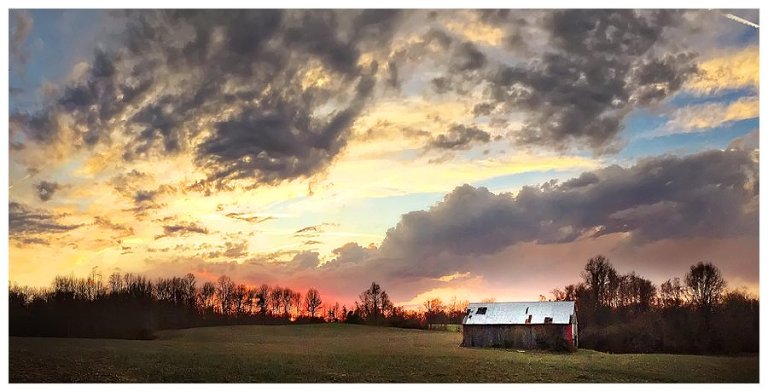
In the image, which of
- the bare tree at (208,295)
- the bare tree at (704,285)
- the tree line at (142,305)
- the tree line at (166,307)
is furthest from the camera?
the bare tree at (208,295)

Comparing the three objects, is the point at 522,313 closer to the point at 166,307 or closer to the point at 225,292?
the point at 225,292

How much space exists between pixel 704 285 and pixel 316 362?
45.9ft

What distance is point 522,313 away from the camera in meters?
30.3

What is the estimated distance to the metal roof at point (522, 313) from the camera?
28812 millimetres

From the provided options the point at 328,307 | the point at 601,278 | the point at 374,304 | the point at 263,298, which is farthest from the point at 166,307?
the point at 601,278

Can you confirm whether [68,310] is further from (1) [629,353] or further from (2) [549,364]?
(1) [629,353]

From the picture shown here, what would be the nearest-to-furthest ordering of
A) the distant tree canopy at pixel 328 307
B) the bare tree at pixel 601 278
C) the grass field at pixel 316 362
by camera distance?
the grass field at pixel 316 362, the distant tree canopy at pixel 328 307, the bare tree at pixel 601 278

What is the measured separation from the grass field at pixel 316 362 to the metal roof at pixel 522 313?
3.28m

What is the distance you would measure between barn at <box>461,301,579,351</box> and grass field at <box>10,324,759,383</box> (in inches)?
143

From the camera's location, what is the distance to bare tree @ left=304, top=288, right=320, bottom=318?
23.7m

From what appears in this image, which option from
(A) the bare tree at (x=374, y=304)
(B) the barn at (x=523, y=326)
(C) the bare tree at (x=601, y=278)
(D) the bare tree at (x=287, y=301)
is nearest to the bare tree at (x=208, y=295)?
(D) the bare tree at (x=287, y=301)

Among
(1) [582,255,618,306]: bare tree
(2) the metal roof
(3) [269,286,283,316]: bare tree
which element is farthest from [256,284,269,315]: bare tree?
(1) [582,255,618,306]: bare tree

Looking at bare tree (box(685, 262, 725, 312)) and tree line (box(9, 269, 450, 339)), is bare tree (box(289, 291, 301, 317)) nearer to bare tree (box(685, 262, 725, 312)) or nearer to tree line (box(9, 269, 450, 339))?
tree line (box(9, 269, 450, 339))

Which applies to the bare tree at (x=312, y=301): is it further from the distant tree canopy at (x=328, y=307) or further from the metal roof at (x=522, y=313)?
the metal roof at (x=522, y=313)
